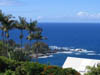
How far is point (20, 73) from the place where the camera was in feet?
56.0

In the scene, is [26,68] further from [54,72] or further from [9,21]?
[9,21]

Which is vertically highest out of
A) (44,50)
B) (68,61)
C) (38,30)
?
(38,30)

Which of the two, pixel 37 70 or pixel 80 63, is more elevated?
Answer: pixel 37 70

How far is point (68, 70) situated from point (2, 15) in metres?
15.0

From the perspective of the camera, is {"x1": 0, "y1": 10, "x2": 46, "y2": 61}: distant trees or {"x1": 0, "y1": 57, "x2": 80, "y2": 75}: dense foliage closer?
{"x1": 0, "y1": 57, "x2": 80, "y2": 75}: dense foliage

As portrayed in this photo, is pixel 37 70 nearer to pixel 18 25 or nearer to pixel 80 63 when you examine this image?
pixel 80 63

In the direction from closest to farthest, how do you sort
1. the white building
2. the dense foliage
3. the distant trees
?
the dense foliage < the white building < the distant trees

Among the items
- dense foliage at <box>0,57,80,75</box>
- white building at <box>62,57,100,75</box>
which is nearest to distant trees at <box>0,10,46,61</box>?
white building at <box>62,57,100,75</box>

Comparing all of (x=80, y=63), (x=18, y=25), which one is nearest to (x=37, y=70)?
(x=80, y=63)

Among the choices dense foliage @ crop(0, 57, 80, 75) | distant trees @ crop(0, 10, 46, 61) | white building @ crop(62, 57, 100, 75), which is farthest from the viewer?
distant trees @ crop(0, 10, 46, 61)

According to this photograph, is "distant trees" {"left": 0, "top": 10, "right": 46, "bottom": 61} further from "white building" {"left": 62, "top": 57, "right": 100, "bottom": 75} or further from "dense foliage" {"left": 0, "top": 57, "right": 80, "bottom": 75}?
"dense foliage" {"left": 0, "top": 57, "right": 80, "bottom": 75}

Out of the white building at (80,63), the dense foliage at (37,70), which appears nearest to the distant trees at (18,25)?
the white building at (80,63)

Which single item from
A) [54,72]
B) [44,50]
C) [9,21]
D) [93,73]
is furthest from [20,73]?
[44,50]

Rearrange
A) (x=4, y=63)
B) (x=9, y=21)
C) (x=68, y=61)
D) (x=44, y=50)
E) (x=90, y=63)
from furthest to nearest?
(x=44, y=50)
(x=9, y=21)
(x=68, y=61)
(x=90, y=63)
(x=4, y=63)
